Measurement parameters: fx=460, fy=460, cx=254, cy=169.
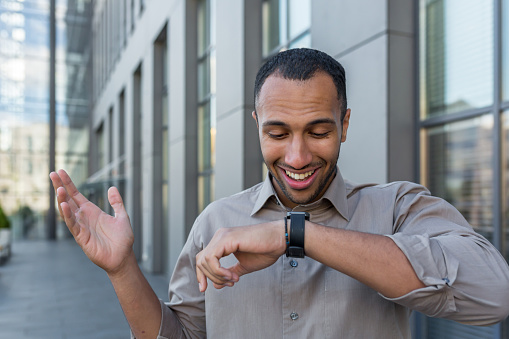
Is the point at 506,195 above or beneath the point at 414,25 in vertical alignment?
beneath

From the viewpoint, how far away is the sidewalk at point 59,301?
6.44 m

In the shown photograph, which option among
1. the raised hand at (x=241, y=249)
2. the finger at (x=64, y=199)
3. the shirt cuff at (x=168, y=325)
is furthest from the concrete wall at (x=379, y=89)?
the finger at (x=64, y=199)

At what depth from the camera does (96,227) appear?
153cm

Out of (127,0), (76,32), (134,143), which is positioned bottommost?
(134,143)

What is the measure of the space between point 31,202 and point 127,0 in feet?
45.2

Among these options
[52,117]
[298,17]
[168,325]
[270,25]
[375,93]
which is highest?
[52,117]

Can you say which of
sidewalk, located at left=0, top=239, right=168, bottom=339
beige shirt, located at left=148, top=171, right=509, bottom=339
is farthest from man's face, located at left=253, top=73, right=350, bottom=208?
sidewalk, located at left=0, top=239, right=168, bottom=339

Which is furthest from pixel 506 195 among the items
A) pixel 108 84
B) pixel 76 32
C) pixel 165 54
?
pixel 76 32

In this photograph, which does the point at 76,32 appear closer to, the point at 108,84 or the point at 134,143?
the point at 108,84

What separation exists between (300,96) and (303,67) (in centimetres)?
10

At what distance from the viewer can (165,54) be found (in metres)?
11.7

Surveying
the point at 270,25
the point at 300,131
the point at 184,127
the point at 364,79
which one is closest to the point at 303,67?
the point at 300,131

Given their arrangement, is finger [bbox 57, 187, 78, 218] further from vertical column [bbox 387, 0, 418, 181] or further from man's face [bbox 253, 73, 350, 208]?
vertical column [bbox 387, 0, 418, 181]

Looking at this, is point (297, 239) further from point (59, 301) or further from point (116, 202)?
point (59, 301)
